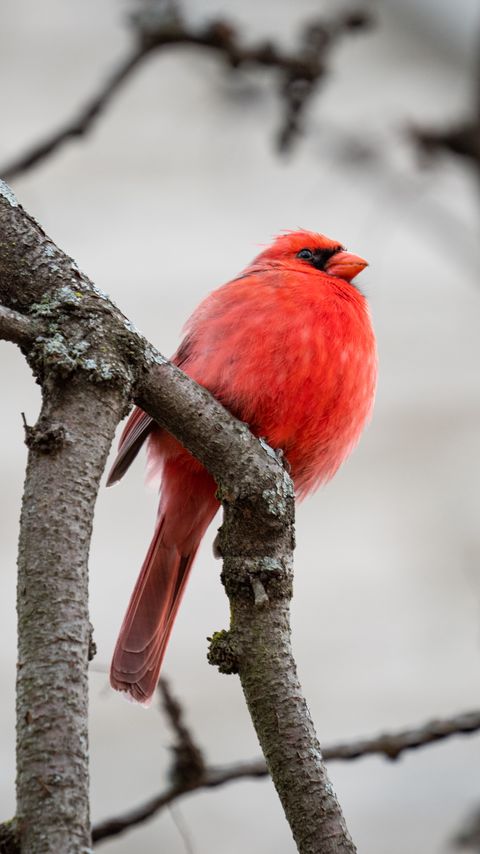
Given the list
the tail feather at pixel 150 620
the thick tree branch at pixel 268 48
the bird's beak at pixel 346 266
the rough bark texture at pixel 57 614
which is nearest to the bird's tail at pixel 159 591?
the tail feather at pixel 150 620

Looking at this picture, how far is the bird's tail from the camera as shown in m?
3.39

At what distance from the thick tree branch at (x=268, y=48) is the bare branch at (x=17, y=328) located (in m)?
1.99

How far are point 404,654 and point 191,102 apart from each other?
3.53 metres

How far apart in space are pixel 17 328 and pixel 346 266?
2.00 meters

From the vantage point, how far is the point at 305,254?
3969 mm

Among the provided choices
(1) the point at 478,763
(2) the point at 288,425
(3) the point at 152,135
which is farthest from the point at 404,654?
(3) the point at 152,135

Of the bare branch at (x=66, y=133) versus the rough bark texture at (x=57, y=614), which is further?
the bare branch at (x=66, y=133)

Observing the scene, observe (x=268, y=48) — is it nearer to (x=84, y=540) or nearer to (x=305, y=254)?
(x=305, y=254)

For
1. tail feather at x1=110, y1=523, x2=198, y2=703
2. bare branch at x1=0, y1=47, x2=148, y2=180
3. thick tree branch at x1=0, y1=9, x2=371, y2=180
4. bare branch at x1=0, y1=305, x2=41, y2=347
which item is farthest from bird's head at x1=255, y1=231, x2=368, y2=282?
bare branch at x1=0, y1=305, x2=41, y2=347

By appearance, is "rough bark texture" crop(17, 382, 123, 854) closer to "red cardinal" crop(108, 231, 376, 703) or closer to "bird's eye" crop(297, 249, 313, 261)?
"red cardinal" crop(108, 231, 376, 703)

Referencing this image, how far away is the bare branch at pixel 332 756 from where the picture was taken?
9.02 ft

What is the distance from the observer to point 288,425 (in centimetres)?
325

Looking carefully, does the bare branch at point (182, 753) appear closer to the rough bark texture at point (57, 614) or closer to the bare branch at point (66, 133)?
the rough bark texture at point (57, 614)

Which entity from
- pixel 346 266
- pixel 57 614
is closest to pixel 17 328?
pixel 57 614
